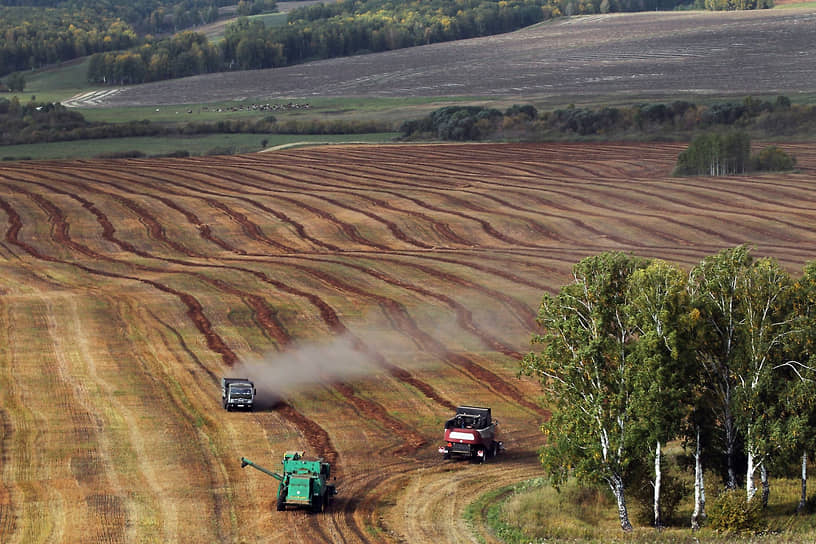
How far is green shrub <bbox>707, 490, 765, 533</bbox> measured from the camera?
105ft

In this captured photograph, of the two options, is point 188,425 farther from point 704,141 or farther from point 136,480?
point 704,141

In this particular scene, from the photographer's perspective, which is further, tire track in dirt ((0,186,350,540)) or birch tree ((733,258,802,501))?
tire track in dirt ((0,186,350,540))

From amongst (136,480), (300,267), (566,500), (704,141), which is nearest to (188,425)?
(136,480)

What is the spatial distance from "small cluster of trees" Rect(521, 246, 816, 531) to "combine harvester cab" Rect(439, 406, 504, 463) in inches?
230

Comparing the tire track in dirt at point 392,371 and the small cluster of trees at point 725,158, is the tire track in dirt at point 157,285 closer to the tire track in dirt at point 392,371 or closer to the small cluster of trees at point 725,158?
the tire track in dirt at point 392,371

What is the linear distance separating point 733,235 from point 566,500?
52927 mm

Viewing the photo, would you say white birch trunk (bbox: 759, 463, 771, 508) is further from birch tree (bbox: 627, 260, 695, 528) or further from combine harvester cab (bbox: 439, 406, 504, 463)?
combine harvester cab (bbox: 439, 406, 504, 463)

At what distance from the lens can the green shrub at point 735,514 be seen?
105 feet

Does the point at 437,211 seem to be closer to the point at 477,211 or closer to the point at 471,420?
the point at 477,211

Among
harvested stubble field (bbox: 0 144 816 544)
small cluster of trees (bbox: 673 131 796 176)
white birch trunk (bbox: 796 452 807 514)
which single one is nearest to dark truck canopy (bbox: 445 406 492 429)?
harvested stubble field (bbox: 0 144 816 544)

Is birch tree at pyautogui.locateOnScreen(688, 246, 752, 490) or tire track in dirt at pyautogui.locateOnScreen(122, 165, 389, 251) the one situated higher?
birch tree at pyautogui.locateOnScreen(688, 246, 752, 490)

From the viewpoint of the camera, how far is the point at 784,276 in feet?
113

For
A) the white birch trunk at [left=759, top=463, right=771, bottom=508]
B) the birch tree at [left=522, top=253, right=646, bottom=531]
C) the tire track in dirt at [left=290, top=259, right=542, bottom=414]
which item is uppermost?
the birch tree at [left=522, top=253, right=646, bottom=531]

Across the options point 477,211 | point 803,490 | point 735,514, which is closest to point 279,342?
point 803,490
